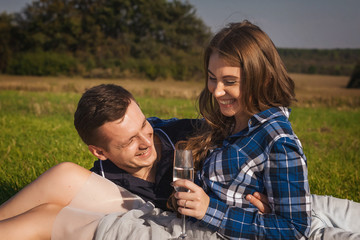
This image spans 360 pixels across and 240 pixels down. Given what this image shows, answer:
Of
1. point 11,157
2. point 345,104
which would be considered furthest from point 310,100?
point 11,157

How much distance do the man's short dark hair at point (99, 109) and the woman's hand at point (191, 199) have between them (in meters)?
0.86

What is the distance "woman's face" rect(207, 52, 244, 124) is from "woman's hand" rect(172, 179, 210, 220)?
0.66m

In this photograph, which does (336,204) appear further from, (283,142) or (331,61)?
(331,61)

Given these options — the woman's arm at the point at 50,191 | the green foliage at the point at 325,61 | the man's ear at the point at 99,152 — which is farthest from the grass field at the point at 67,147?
the green foliage at the point at 325,61

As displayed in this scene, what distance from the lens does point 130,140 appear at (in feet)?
9.36

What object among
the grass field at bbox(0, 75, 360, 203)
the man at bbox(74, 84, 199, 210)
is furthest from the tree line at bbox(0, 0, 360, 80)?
the man at bbox(74, 84, 199, 210)

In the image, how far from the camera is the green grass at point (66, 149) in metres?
4.71

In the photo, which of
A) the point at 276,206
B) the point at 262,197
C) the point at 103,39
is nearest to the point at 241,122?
the point at 262,197

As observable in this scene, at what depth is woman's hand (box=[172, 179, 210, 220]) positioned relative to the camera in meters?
2.22

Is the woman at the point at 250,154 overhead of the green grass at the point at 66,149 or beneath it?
overhead

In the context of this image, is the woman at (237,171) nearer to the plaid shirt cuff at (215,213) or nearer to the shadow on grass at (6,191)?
the plaid shirt cuff at (215,213)

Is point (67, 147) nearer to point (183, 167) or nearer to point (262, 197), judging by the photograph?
point (183, 167)

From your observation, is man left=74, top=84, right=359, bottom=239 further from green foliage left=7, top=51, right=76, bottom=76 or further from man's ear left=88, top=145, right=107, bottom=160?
green foliage left=7, top=51, right=76, bottom=76

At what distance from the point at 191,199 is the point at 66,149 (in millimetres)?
4280
